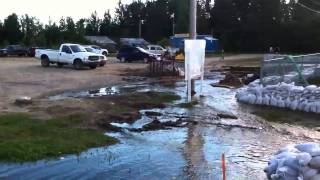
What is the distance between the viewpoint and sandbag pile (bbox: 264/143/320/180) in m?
8.29

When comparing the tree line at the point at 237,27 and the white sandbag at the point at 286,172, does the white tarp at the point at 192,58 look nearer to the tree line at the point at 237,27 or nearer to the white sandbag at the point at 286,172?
the white sandbag at the point at 286,172

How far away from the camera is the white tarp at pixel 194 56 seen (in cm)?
2091

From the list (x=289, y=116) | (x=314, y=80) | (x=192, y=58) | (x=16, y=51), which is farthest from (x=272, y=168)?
(x=16, y=51)

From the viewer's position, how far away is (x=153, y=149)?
12.7 metres

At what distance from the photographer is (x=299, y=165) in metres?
8.45

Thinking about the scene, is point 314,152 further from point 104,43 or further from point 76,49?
point 104,43

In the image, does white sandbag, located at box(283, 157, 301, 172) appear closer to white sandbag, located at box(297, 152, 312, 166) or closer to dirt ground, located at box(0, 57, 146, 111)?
white sandbag, located at box(297, 152, 312, 166)

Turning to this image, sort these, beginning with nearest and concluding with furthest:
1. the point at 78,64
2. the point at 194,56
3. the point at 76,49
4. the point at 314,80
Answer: the point at 194,56 < the point at 314,80 < the point at 78,64 < the point at 76,49

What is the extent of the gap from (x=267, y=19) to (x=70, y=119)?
8949 centimetres

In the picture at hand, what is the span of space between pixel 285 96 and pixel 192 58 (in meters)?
3.65

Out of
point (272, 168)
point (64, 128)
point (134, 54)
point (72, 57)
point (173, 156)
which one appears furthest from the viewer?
point (134, 54)

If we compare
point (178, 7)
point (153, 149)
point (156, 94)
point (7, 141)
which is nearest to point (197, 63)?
point (156, 94)

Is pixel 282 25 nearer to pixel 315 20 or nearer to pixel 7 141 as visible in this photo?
pixel 315 20

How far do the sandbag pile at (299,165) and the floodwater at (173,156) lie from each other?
1313 millimetres
